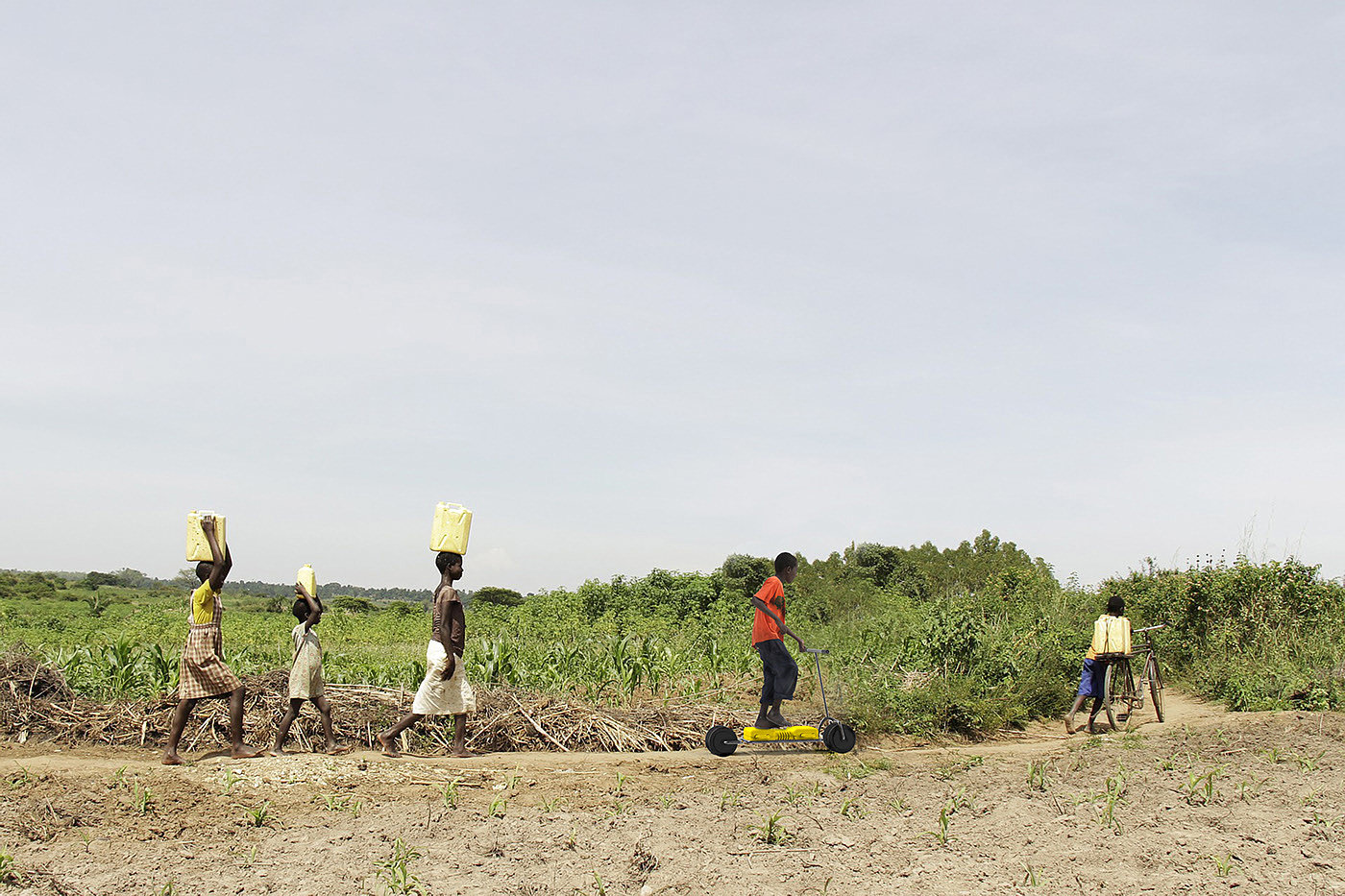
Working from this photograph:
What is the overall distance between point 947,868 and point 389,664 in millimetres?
8481

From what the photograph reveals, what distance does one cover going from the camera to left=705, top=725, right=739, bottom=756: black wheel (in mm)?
8453

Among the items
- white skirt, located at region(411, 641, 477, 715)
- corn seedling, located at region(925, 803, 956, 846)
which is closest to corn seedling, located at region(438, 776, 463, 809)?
white skirt, located at region(411, 641, 477, 715)

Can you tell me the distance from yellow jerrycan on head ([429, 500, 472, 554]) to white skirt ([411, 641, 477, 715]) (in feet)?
2.72

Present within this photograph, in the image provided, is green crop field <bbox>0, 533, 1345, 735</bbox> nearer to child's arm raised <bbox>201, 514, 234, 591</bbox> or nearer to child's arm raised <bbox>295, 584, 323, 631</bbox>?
child's arm raised <bbox>295, 584, 323, 631</bbox>

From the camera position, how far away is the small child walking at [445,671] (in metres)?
8.14

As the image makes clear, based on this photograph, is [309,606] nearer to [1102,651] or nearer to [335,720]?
[335,720]

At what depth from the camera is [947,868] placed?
221 inches

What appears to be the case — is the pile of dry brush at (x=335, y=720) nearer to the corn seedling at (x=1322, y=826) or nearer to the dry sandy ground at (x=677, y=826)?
the dry sandy ground at (x=677, y=826)

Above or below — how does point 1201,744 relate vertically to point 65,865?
above

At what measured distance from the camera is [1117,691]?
40.5 feet

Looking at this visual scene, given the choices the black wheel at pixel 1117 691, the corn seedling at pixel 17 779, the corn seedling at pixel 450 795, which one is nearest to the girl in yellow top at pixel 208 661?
the corn seedling at pixel 17 779

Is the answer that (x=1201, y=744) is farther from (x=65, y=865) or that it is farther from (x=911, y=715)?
(x=65, y=865)

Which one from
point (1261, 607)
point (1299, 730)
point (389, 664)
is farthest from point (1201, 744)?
point (389, 664)

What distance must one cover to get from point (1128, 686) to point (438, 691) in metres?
8.16
